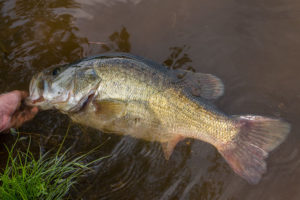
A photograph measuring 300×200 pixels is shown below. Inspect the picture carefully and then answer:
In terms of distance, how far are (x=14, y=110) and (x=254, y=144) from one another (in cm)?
295

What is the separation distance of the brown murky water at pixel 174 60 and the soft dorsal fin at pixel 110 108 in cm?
52

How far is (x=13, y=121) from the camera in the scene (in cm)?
357

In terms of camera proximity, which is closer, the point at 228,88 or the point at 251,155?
the point at 251,155

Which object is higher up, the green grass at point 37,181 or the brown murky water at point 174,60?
the brown murky water at point 174,60

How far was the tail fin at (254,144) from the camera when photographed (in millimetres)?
2795

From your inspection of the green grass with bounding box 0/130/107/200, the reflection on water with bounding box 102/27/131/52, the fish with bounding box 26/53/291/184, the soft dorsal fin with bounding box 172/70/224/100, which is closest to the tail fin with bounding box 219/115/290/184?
the fish with bounding box 26/53/291/184

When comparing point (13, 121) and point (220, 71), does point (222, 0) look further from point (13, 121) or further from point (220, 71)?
point (13, 121)

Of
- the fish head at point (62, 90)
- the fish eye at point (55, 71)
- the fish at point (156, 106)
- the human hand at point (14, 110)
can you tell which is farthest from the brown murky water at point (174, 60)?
the fish eye at point (55, 71)

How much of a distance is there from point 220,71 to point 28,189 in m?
2.85

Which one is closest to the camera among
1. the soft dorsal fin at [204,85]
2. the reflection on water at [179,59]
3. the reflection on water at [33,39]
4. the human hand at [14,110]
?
the soft dorsal fin at [204,85]

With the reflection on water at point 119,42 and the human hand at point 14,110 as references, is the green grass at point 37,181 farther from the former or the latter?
the reflection on water at point 119,42

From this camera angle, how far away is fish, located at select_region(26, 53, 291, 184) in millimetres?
2857

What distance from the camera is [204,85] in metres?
3.19

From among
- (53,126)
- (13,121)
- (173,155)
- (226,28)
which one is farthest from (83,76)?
(226,28)
